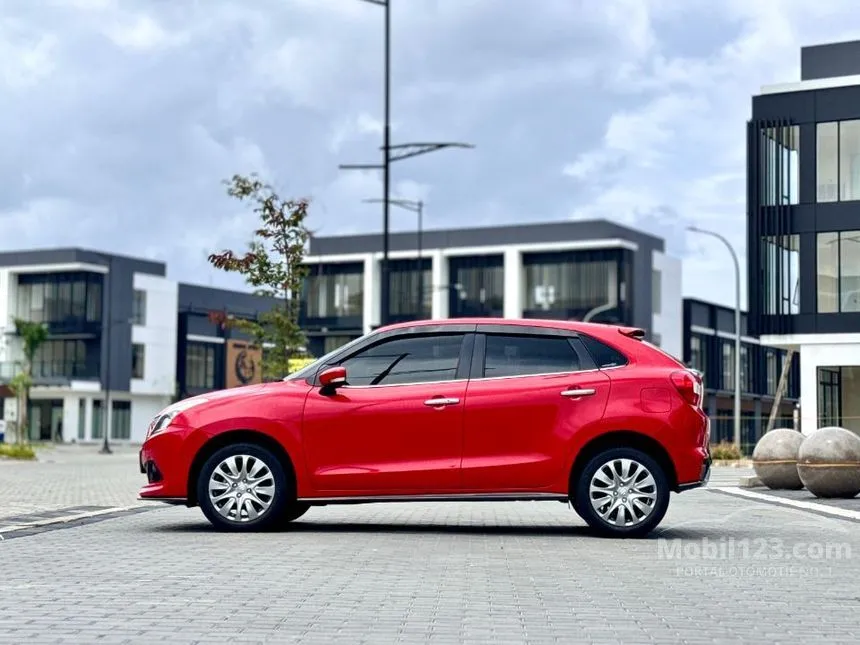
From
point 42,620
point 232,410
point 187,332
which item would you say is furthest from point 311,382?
point 187,332

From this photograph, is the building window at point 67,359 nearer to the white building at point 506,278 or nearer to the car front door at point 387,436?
the white building at point 506,278

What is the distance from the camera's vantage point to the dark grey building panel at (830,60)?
5131 centimetres

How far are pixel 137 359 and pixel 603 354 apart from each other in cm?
9462

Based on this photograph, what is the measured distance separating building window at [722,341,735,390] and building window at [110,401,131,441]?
4059 cm

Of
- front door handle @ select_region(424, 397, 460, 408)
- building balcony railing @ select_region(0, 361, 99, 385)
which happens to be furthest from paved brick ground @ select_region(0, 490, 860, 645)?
building balcony railing @ select_region(0, 361, 99, 385)

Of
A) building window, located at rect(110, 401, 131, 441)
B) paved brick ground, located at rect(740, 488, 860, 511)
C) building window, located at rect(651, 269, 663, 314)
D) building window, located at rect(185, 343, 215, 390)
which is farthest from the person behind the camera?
building window, located at rect(185, 343, 215, 390)

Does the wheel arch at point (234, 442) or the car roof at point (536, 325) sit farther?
the car roof at point (536, 325)

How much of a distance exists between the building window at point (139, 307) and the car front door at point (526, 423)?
9488 cm

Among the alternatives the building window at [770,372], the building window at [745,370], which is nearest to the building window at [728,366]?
the building window at [745,370]

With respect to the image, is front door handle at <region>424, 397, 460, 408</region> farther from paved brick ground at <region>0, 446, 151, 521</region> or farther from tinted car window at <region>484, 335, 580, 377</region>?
paved brick ground at <region>0, 446, 151, 521</region>

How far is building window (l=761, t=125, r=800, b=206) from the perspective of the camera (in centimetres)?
5094

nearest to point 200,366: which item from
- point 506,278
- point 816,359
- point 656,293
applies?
point 506,278

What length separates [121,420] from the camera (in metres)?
104

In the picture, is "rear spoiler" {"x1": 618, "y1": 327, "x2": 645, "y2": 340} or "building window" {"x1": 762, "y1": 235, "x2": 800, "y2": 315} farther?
"building window" {"x1": 762, "y1": 235, "x2": 800, "y2": 315}
